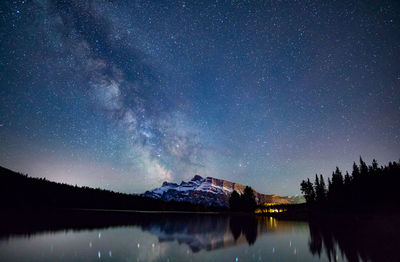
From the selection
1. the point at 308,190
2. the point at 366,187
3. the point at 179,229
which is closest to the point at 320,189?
the point at 308,190

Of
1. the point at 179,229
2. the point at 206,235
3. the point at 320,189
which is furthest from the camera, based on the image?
the point at 320,189

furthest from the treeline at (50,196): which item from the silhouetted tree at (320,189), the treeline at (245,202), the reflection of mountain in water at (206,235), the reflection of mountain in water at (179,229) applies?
the silhouetted tree at (320,189)

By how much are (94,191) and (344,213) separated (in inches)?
4761

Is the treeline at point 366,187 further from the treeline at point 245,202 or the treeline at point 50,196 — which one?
the treeline at point 50,196

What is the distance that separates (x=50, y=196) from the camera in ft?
318

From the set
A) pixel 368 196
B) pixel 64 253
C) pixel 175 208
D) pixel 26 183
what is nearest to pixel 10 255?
pixel 64 253

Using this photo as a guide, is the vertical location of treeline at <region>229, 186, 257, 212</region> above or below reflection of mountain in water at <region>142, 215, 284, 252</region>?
below

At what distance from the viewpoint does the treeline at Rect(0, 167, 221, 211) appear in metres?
91.6

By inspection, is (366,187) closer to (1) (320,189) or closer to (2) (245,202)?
(1) (320,189)

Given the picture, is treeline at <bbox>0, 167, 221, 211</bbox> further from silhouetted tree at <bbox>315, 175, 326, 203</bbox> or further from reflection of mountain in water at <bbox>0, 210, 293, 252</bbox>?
silhouetted tree at <bbox>315, 175, 326, 203</bbox>

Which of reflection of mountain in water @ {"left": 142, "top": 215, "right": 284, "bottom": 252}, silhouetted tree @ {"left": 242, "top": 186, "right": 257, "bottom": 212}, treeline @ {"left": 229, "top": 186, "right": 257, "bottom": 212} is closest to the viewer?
reflection of mountain in water @ {"left": 142, "top": 215, "right": 284, "bottom": 252}

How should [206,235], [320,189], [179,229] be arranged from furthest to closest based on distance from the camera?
[320,189]
[179,229]
[206,235]

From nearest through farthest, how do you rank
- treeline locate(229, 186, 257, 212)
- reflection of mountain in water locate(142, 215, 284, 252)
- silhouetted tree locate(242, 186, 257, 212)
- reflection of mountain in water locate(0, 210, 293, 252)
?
reflection of mountain in water locate(142, 215, 284, 252) → reflection of mountain in water locate(0, 210, 293, 252) → silhouetted tree locate(242, 186, 257, 212) → treeline locate(229, 186, 257, 212)

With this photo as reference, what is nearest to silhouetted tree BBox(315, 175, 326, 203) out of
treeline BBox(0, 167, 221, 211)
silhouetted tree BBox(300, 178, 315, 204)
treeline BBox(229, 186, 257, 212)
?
silhouetted tree BBox(300, 178, 315, 204)
